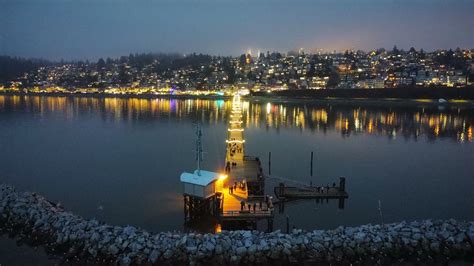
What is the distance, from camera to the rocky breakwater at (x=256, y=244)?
1318 centimetres

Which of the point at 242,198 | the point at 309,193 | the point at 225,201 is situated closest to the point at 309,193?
the point at 309,193

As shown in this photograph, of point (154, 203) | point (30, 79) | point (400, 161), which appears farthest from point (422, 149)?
point (30, 79)

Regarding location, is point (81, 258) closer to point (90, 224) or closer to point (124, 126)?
point (90, 224)

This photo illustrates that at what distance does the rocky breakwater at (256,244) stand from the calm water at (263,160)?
3.43 meters

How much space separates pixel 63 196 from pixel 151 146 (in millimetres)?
15963

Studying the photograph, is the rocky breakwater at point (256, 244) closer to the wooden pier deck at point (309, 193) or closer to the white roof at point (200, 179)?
the white roof at point (200, 179)

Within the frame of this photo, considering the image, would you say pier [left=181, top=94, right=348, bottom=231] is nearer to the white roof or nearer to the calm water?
the white roof

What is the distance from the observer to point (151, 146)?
37.5m

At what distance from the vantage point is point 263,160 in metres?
31.4

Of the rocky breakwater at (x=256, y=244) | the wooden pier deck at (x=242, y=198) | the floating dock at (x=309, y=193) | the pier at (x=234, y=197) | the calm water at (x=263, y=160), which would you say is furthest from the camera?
the floating dock at (x=309, y=193)

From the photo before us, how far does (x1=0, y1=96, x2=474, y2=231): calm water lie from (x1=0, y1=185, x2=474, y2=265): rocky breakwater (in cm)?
343

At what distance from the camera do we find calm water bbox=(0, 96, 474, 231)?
782 inches

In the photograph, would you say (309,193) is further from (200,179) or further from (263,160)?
(263,160)

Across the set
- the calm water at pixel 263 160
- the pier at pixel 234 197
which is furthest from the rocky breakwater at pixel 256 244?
the calm water at pixel 263 160
